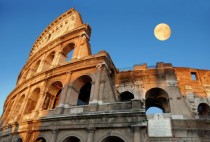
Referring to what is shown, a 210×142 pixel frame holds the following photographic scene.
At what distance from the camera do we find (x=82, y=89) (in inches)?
586

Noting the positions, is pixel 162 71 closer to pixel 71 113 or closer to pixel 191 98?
pixel 191 98

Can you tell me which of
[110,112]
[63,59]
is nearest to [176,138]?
[110,112]

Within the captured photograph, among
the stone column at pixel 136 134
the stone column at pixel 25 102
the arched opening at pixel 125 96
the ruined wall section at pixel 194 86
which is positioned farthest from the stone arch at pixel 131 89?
the stone column at pixel 25 102

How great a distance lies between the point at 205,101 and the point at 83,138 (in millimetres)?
10197

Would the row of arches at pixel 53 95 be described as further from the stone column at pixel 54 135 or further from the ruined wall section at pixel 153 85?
the ruined wall section at pixel 153 85

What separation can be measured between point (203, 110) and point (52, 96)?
484 inches

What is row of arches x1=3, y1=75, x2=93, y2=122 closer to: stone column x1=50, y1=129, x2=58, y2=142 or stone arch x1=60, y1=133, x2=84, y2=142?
stone column x1=50, y1=129, x2=58, y2=142

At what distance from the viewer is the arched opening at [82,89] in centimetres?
1287

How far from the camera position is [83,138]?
1008cm

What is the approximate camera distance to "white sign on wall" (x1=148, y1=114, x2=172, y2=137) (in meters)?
12.3

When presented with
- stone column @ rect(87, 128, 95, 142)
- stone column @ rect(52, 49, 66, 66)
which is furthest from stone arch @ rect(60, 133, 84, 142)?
stone column @ rect(52, 49, 66, 66)

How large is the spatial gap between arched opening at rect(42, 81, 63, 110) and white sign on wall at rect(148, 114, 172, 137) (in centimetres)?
741

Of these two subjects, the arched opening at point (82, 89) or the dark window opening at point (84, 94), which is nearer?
the arched opening at point (82, 89)

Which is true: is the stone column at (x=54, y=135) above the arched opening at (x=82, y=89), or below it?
below
